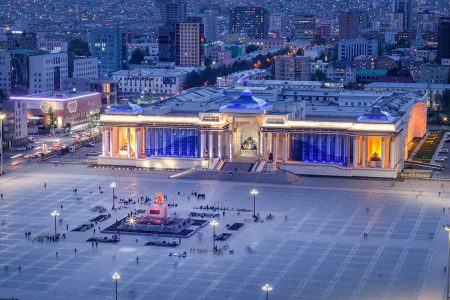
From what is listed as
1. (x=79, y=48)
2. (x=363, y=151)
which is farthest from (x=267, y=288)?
(x=79, y=48)

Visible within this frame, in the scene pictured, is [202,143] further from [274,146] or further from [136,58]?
[136,58]

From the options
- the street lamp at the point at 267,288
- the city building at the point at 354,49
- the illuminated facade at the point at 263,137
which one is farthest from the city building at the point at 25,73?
the street lamp at the point at 267,288

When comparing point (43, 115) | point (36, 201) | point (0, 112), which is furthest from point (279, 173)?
point (43, 115)

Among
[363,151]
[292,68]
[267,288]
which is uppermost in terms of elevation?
[292,68]

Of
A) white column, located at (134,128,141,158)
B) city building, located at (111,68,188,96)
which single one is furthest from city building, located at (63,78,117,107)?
white column, located at (134,128,141,158)

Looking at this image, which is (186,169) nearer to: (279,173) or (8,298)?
(279,173)

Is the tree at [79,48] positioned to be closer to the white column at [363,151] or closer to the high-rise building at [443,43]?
the high-rise building at [443,43]
